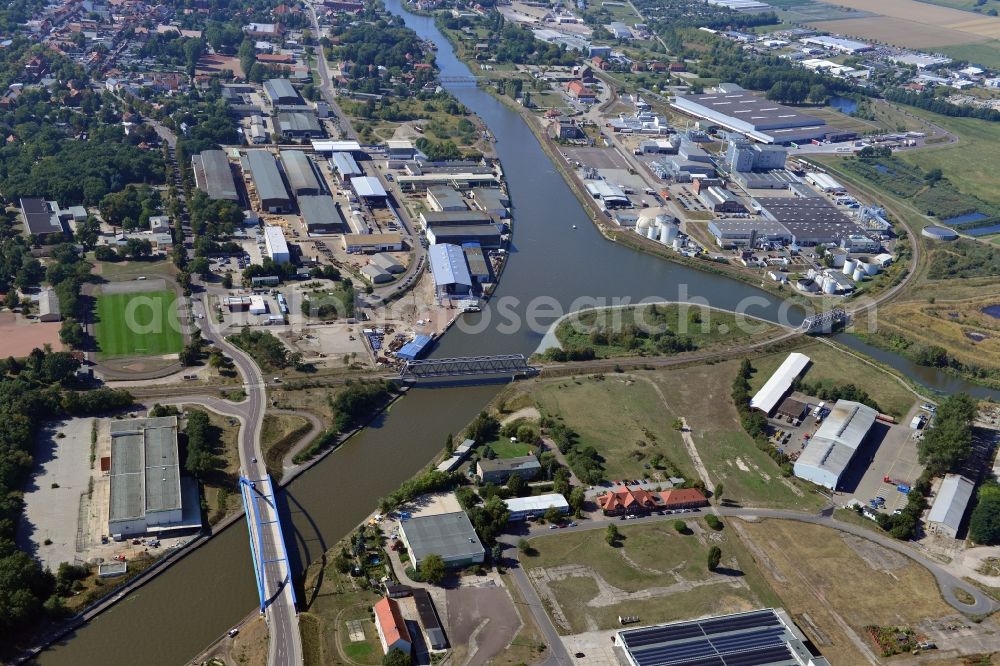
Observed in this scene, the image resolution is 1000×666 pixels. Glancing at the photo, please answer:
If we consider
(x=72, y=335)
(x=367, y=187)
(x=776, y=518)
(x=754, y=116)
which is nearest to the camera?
(x=776, y=518)

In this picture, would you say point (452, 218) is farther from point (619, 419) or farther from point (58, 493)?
point (58, 493)

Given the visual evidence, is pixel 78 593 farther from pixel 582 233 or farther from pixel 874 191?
pixel 874 191

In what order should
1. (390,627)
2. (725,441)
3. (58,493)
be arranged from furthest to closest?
(725,441)
(58,493)
(390,627)

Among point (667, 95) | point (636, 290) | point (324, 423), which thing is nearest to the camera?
point (324, 423)

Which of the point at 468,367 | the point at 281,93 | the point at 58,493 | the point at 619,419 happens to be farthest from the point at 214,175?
the point at 619,419

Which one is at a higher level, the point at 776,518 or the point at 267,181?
the point at 267,181

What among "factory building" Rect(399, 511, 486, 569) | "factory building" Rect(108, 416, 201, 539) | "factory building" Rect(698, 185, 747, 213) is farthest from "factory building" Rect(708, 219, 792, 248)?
"factory building" Rect(108, 416, 201, 539)

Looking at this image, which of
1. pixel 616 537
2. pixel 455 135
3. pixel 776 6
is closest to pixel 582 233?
pixel 455 135
